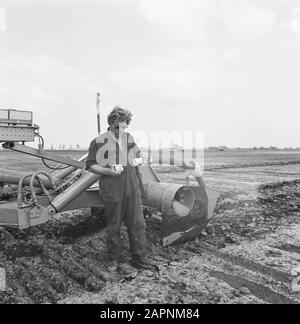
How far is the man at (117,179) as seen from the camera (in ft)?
12.6

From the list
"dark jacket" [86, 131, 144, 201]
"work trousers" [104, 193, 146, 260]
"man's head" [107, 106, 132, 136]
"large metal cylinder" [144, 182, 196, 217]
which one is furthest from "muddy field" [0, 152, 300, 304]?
"man's head" [107, 106, 132, 136]

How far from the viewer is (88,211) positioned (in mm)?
6441

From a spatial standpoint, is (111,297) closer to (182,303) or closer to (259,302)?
(182,303)

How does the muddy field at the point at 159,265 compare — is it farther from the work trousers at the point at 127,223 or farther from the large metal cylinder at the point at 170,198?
the large metal cylinder at the point at 170,198

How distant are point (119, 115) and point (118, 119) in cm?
4

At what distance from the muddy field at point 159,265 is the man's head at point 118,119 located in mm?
1479

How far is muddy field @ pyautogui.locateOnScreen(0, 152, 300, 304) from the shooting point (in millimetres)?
3334

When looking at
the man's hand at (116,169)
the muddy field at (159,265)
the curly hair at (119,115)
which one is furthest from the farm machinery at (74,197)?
the curly hair at (119,115)

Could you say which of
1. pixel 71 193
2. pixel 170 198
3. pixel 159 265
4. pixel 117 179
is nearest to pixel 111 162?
pixel 117 179

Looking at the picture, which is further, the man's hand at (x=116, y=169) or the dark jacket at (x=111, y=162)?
the dark jacket at (x=111, y=162)

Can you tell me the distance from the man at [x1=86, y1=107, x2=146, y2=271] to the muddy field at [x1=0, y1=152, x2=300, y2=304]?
0.29 metres

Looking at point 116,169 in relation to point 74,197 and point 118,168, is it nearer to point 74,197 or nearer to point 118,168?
point 118,168

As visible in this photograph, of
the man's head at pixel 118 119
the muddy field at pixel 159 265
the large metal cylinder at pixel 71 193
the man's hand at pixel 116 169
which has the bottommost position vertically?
the muddy field at pixel 159 265
